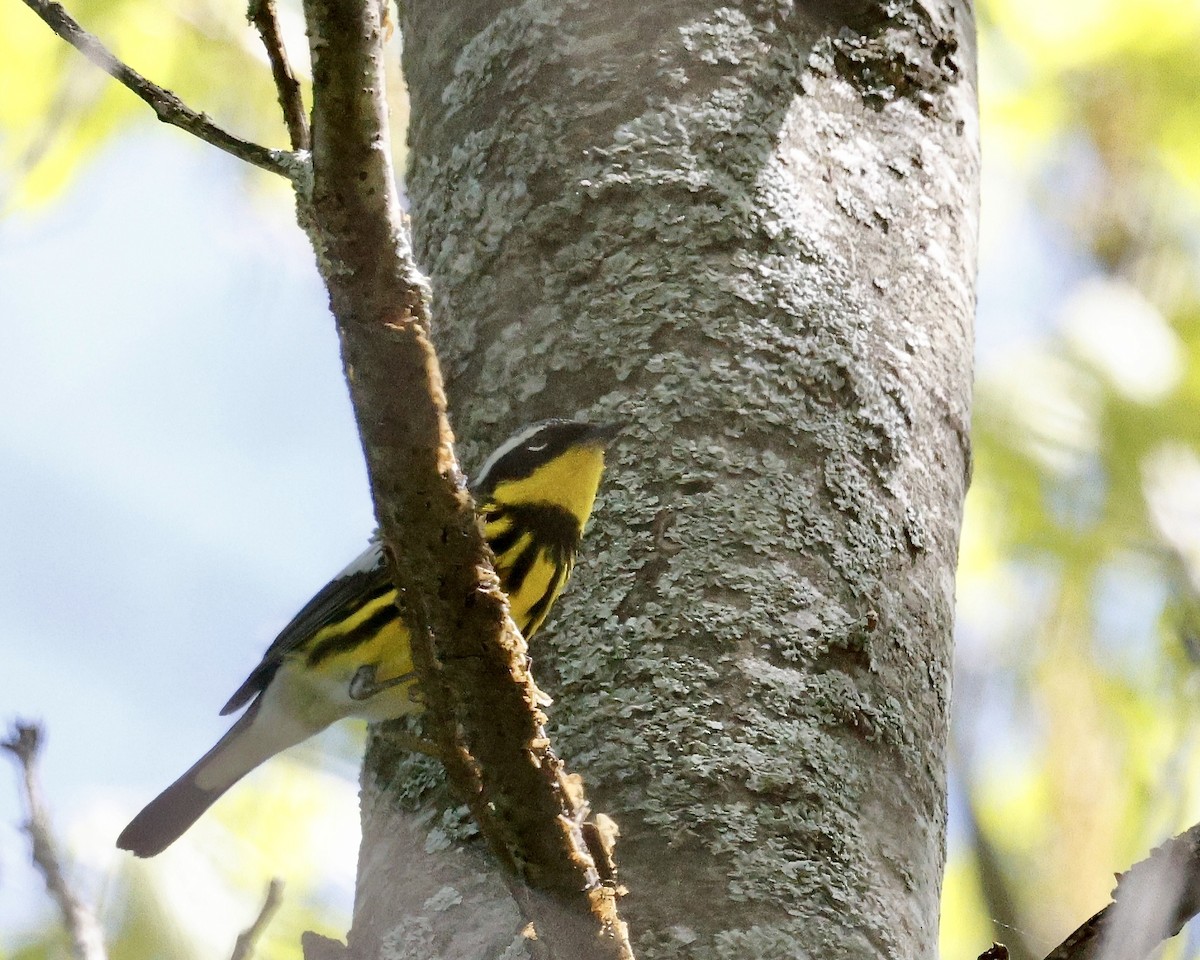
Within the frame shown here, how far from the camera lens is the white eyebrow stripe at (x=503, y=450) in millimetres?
2166

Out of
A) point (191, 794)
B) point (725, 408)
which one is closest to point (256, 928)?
point (725, 408)

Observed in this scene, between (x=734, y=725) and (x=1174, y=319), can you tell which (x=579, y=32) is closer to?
(x=734, y=725)

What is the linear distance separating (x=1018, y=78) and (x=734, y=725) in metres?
3.11

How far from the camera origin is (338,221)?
→ 1.11m

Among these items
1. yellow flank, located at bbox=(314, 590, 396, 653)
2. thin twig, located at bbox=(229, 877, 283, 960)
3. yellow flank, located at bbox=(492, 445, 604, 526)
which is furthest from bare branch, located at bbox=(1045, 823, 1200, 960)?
yellow flank, located at bbox=(314, 590, 396, 653)

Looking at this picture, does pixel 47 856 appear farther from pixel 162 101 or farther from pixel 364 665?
pixel 364 665

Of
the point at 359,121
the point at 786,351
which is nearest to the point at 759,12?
the point at 786,351

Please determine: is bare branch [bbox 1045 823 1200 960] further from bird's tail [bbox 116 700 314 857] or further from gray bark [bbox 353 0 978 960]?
bird's tail [bbox 116 700 314 857]

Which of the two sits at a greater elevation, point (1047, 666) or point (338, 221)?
point (1047, 666)

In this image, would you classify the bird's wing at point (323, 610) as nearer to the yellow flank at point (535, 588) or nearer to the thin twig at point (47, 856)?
the yellow flank at point (535, 588)

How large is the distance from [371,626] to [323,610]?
14 cm

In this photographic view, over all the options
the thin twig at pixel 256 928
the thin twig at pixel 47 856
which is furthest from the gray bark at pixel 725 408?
the thin twig at pixel 47 856

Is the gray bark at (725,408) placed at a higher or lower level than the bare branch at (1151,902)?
higher

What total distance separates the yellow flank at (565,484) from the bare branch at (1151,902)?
1.00 meters
